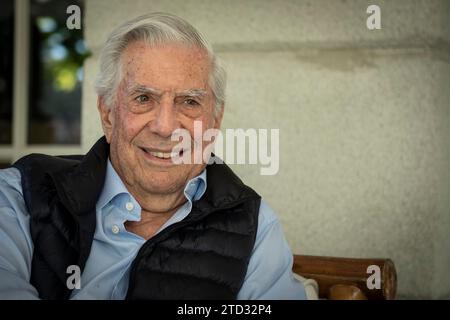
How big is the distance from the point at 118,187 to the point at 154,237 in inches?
7.1

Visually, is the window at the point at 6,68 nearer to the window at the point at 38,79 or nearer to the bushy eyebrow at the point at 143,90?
the window at the point at 38,79

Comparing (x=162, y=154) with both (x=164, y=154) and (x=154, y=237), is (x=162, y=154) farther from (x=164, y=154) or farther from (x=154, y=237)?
(x=154, y=237)

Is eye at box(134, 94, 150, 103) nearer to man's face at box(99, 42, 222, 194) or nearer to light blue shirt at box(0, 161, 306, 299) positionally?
man's face at box(99, 42, 222, 194)

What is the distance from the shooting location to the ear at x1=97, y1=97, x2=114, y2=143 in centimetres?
133

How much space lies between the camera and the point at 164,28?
1.22 m

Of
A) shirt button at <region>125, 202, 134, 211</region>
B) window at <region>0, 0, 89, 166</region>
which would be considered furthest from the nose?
window at <region>0, 0, 89, 166</region>

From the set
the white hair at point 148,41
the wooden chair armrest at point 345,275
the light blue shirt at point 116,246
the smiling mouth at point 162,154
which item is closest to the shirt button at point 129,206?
the light blue shirt at point 116,246

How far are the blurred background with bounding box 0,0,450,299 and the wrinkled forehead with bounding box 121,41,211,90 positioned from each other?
207 mm

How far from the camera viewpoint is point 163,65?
1.21 m

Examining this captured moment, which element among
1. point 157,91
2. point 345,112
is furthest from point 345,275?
point 157,91

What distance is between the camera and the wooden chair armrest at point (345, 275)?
1297 mm

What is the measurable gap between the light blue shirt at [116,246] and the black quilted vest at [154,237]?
0.09 feet
